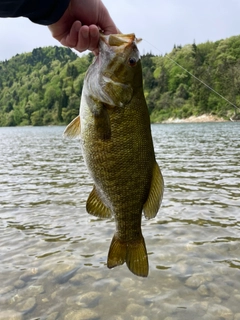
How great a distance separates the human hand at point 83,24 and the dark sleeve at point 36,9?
8.3 inches

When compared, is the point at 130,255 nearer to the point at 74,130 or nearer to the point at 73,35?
the point at 74,130

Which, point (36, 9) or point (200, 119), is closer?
point (36, 9)

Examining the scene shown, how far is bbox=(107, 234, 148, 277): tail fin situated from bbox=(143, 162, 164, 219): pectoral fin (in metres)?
0.33

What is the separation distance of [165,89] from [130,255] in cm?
12324

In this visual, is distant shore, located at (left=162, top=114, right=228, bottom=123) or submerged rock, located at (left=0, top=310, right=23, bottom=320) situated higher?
distant shore, located at (left=162, top=114, right=228, bottom=123)

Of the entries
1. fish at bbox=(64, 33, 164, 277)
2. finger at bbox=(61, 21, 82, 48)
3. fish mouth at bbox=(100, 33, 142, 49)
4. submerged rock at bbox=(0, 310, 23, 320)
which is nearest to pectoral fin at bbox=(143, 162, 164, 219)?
fish at bbox=(64, 33, 164, 277)

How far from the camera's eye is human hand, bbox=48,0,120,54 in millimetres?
2645

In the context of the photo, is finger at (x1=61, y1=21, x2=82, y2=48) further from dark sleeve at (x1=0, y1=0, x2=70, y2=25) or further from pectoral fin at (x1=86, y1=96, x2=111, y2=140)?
pectoral fin at (x1=86, y1=96, x2=111, y2=140)

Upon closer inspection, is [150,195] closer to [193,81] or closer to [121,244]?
[121,244]

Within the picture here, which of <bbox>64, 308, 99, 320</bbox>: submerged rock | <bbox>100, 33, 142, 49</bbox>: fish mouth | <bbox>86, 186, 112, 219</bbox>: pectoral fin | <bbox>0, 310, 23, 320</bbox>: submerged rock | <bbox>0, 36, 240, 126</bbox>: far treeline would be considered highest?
<bbox>0, 36, 240, 126</bbox>: far treeline

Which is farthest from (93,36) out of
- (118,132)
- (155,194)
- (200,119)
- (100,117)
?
(200,119)

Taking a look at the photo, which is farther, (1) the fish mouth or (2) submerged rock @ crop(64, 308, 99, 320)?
(2) submerged rock @ crop(64, 308, 99, 320)

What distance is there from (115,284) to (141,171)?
10.6 ft

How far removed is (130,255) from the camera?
2.89m
